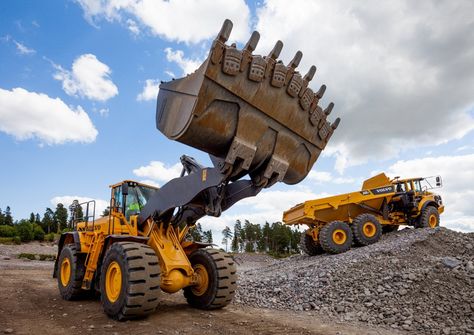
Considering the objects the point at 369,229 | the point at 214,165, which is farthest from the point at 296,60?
the point at 369,229

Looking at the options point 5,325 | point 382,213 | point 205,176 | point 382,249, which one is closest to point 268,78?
point 205,176

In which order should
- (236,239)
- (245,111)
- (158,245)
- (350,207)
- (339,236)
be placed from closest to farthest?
1. (245,111)
2. (158,245)
3. (339,236)
4. (350,207)
5. (236,239)

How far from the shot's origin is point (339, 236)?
14.3 meters

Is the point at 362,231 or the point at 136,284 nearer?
the point at 136,284

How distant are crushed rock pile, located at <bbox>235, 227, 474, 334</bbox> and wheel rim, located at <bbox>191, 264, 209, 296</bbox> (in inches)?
61.8

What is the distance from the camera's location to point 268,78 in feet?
17.7

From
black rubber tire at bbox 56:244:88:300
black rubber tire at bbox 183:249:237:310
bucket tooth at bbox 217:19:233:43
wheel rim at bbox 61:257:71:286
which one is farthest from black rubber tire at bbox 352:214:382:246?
bucket tooth at bbox 217:19:233:43

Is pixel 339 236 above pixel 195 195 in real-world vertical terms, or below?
below

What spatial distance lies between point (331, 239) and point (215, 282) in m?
8.16

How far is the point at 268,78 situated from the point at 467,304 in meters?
5.51

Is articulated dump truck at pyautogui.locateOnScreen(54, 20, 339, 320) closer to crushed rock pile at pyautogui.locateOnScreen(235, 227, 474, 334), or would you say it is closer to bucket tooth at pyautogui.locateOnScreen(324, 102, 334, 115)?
bucket tooth at pyautogui.locateOnScreen(324, 102, 334, 115)

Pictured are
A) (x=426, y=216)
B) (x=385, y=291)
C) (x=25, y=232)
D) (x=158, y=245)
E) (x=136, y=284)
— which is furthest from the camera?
(x=25, y=232)

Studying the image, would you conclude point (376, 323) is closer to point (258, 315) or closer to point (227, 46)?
point (258, 315)

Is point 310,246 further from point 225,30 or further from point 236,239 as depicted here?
point 236,239
